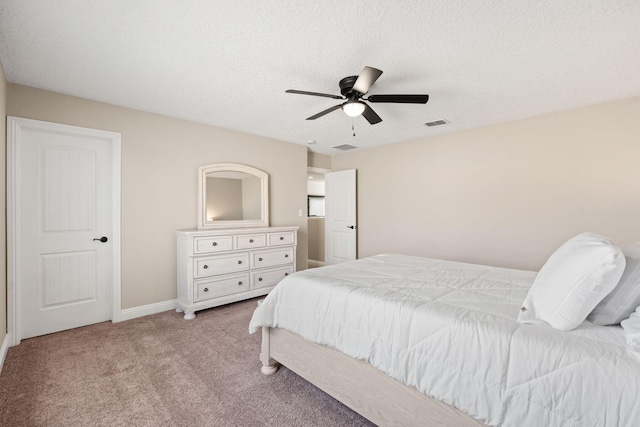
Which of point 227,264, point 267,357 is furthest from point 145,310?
point 267,357

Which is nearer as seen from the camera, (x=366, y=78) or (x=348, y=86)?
(x=366, y=78)

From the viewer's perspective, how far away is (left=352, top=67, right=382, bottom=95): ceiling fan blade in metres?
2.04

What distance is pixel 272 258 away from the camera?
404 cm

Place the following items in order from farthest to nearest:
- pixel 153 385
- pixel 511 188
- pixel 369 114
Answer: pixel 511 188 < pixel 369 114 < pixel 153 385

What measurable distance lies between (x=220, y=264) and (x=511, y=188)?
12.6 ft

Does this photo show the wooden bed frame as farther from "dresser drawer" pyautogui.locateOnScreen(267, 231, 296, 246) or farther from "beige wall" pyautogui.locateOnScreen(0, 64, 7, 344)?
"beige wall" pyautogui.locateOnScreen(0, 64, 7, 344)

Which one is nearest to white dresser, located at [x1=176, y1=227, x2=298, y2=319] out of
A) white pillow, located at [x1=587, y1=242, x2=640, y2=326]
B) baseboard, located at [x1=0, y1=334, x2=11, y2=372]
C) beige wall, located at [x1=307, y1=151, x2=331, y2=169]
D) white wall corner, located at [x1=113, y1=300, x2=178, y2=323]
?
white wall corner, located at [x1=113, y1=300, x2=178, y2=323]

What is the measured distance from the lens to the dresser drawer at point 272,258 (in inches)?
152

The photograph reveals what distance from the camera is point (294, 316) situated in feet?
6.36

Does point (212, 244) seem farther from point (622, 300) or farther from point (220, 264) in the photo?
point (622, 300)

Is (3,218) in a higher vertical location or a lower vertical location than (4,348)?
higher

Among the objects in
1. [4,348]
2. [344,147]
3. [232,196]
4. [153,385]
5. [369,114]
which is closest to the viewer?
[153,385]

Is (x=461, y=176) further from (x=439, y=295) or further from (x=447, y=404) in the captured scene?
(x=447, y=404)

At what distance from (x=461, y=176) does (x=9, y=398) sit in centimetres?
499
